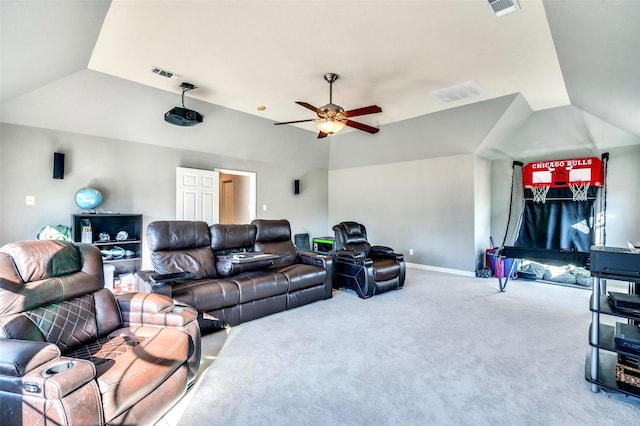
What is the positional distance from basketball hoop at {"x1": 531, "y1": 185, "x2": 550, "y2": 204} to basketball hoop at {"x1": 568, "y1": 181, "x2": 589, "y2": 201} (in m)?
0.38

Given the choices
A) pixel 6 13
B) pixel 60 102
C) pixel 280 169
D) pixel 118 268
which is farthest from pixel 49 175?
pixel 280 169

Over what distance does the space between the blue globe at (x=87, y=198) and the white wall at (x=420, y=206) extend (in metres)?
5.44

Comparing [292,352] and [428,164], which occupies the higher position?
[428,164]

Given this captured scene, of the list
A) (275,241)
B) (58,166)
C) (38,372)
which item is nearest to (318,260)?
(275,241)

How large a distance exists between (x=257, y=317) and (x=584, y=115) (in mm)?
5898

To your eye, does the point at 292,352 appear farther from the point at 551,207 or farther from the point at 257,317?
the point at 551,207

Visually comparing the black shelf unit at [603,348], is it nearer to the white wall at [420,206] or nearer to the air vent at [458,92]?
the air vent at [458,92]

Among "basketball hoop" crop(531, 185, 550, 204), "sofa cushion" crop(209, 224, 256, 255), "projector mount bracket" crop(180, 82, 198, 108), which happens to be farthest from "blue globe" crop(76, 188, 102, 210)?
"basketball hoop" crop(531, 185, 550, 204)

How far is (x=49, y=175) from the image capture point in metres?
4.32

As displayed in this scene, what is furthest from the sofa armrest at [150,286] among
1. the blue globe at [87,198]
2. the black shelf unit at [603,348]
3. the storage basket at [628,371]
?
the storage basket at [628,371]

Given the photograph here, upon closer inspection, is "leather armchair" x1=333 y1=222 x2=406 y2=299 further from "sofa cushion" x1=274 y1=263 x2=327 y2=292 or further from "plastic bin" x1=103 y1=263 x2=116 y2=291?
"plastic bin" x1=103 y1=263 x2=116 y2=291

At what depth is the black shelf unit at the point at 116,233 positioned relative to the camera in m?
4.37

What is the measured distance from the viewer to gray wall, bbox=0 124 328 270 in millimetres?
4062

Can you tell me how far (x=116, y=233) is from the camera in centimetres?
482
